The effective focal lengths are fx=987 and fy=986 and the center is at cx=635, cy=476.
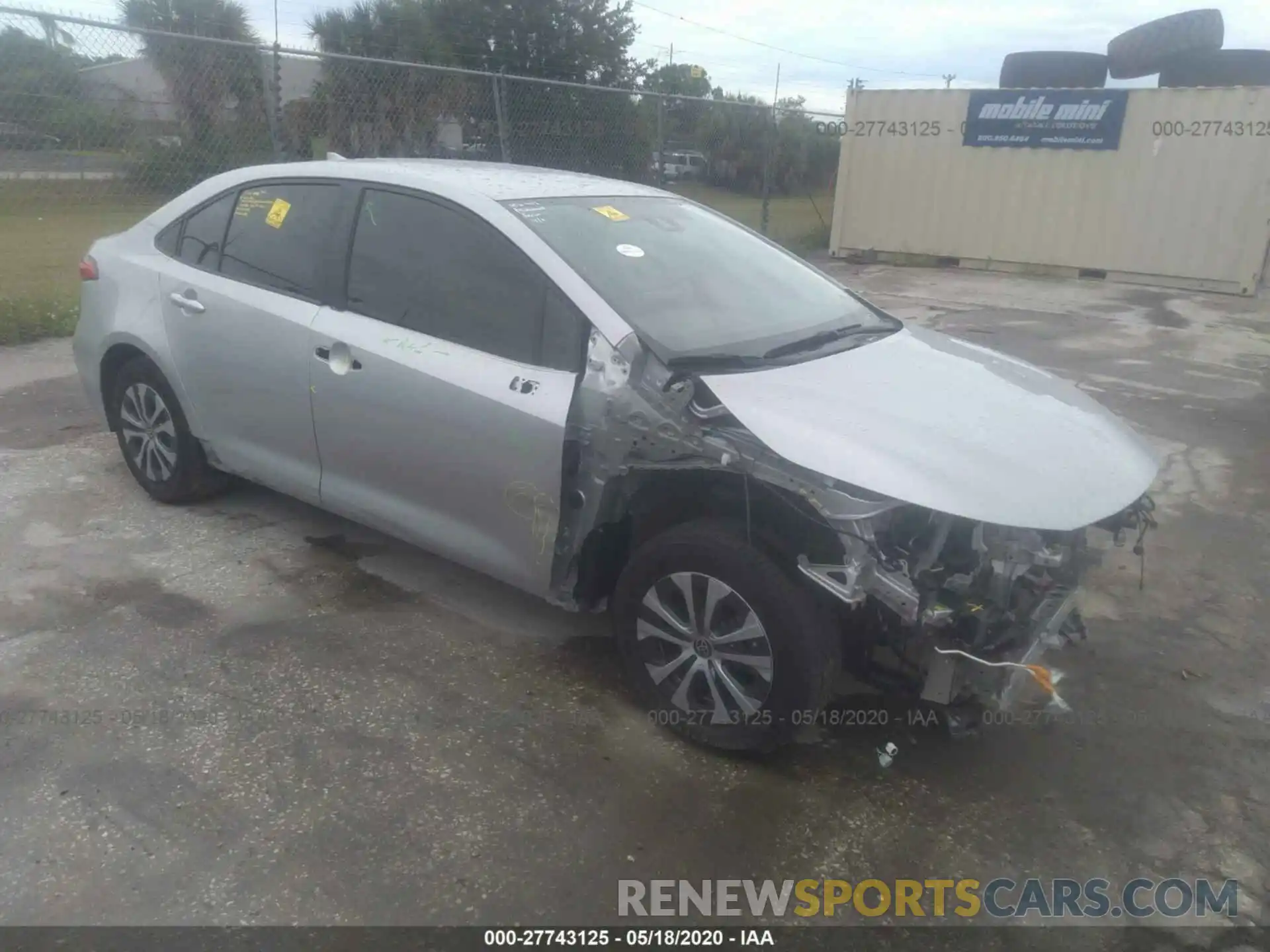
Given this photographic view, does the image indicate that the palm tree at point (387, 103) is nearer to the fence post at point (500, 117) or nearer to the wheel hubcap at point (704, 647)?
the fence post at point (500, 117)

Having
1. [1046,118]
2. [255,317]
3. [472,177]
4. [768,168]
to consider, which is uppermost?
[1046,118]

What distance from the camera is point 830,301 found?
4.08 meters

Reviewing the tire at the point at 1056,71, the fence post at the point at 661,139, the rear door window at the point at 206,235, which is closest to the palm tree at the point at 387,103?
the fence post at the point at 661,139

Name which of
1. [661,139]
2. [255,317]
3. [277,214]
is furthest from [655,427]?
[661,139]

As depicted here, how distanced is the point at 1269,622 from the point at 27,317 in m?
8.73

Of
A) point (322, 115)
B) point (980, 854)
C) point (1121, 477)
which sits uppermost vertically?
point (322, 115)

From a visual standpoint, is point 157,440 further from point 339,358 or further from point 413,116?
point 413,116

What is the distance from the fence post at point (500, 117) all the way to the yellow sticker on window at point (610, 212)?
566 centimetres

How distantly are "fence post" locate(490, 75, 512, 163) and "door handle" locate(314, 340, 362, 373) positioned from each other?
5890 millimetres

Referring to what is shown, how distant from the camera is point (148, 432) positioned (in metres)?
4.68

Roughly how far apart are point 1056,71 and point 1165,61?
146 cm

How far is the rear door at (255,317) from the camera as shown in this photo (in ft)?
13.0

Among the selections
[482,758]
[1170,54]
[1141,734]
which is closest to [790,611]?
[482,758]

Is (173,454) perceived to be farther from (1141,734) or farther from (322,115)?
(322,115)
